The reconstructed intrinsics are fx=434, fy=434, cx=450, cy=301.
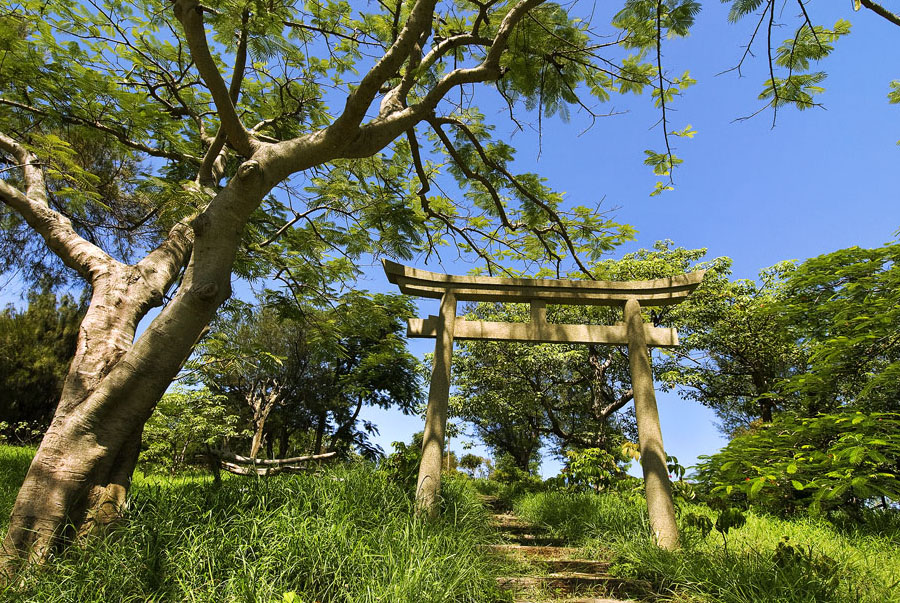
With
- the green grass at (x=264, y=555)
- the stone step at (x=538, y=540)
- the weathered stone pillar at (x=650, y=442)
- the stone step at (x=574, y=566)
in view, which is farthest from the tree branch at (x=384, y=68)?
the stone step at (x=538, y=540)

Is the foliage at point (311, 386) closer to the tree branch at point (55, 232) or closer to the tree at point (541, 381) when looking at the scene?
the tree at point (541, 381)

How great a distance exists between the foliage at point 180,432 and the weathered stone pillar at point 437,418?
948 centimetres

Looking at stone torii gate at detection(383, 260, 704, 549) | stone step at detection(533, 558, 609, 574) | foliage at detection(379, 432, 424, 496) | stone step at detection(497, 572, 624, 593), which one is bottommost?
stone step at detection(497, 572, 624, 593)

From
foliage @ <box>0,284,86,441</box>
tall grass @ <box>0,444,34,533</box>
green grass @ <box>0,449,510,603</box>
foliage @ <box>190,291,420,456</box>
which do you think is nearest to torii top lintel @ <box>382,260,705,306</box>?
green grass @ <box>0,449,510,603</box>

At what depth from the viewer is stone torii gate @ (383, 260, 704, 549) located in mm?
4559

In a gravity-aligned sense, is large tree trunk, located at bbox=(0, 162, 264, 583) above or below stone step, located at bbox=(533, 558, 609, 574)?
above

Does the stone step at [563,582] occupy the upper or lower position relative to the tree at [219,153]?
lower

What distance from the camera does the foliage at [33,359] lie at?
12.0m

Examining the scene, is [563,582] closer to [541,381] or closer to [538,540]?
[538,540]

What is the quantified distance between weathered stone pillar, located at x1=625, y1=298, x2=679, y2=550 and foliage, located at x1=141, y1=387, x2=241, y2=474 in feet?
35.6

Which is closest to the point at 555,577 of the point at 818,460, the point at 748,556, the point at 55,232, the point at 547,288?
the point at 748,556

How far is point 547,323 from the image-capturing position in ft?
15.5

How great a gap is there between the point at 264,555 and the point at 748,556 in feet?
10.9

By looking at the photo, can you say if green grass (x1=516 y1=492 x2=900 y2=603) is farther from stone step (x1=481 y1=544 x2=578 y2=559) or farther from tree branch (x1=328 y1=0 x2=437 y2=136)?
tree branch (x1=328 y1=0 x2=437 y2=136)
